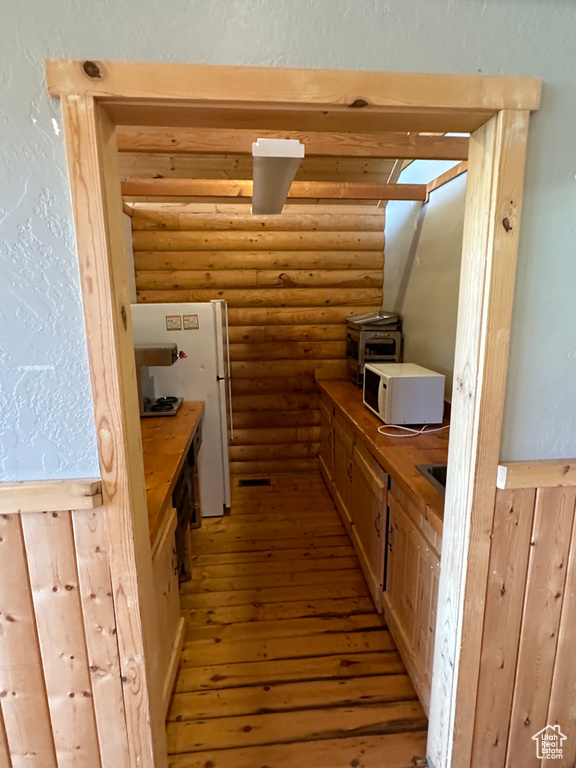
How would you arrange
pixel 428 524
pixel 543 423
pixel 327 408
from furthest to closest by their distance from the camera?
pixel 327 408 → pixel 428 524 → pixel 543 423

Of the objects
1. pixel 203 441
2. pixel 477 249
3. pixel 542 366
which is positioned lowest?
pixel 203 441

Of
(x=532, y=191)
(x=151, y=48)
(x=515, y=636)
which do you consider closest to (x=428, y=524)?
(x=515, y=636)

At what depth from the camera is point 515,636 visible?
1.33 m

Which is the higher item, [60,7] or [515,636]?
[60,7]

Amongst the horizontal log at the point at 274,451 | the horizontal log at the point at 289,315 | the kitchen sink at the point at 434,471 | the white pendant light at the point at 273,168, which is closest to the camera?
the white pendant light at the point at 273,168

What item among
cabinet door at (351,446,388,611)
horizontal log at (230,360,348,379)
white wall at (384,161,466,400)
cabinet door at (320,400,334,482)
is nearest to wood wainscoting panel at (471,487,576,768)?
cabinet door at (351,446,388,611)

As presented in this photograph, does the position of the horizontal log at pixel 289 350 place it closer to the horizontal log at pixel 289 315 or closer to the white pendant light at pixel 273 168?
the horizontal log at pixel 289 315

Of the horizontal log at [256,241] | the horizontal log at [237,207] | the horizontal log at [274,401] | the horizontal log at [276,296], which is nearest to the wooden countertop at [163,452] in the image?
the horizontal log at [274,401]

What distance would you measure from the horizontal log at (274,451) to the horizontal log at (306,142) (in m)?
2.57

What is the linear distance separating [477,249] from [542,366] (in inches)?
14.8

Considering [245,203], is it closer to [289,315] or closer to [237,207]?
[237,207]

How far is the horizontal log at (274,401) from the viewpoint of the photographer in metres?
4.02

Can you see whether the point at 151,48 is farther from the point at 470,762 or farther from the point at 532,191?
the point at 470,762

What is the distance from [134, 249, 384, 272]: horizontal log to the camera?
12.2 feet
